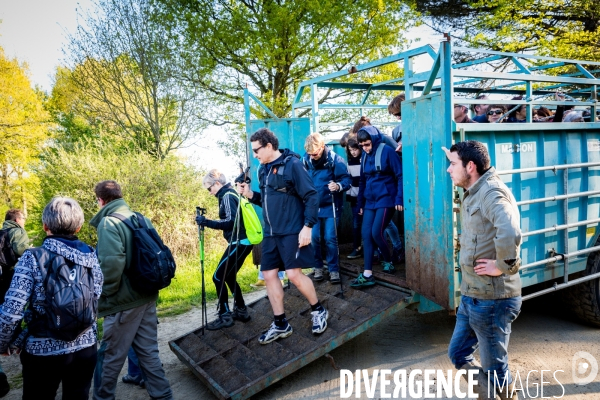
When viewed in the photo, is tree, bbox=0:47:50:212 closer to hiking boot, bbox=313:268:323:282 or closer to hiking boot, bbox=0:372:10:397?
hiking boot, bbox=0:372:10:397

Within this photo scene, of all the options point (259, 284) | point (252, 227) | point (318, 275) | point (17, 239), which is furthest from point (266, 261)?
point (259, 284)

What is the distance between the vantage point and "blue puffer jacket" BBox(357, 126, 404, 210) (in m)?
4.98

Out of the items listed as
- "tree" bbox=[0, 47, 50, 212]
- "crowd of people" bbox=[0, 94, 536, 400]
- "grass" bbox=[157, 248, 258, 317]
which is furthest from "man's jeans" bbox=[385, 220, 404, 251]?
"tree" bbox=[0, 47, 50, 212]

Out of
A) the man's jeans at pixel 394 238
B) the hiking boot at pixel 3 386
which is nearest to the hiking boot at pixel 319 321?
the man's jeans at pixel 394 238

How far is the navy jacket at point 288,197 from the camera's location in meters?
4.21

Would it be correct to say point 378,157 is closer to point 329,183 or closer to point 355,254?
point 329,183

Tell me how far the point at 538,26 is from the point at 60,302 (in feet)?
51.4

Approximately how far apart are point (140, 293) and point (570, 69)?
13685 millimetres

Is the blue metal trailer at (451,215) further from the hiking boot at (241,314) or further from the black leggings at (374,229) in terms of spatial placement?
the black leggings at (374,229)

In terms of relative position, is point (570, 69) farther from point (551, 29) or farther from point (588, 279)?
point (588, 279)

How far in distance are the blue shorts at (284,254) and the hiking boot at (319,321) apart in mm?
488

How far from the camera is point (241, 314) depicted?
4.99 m

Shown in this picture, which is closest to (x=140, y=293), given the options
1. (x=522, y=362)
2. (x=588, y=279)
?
(x=522, y=362)

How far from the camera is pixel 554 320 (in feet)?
17.9
